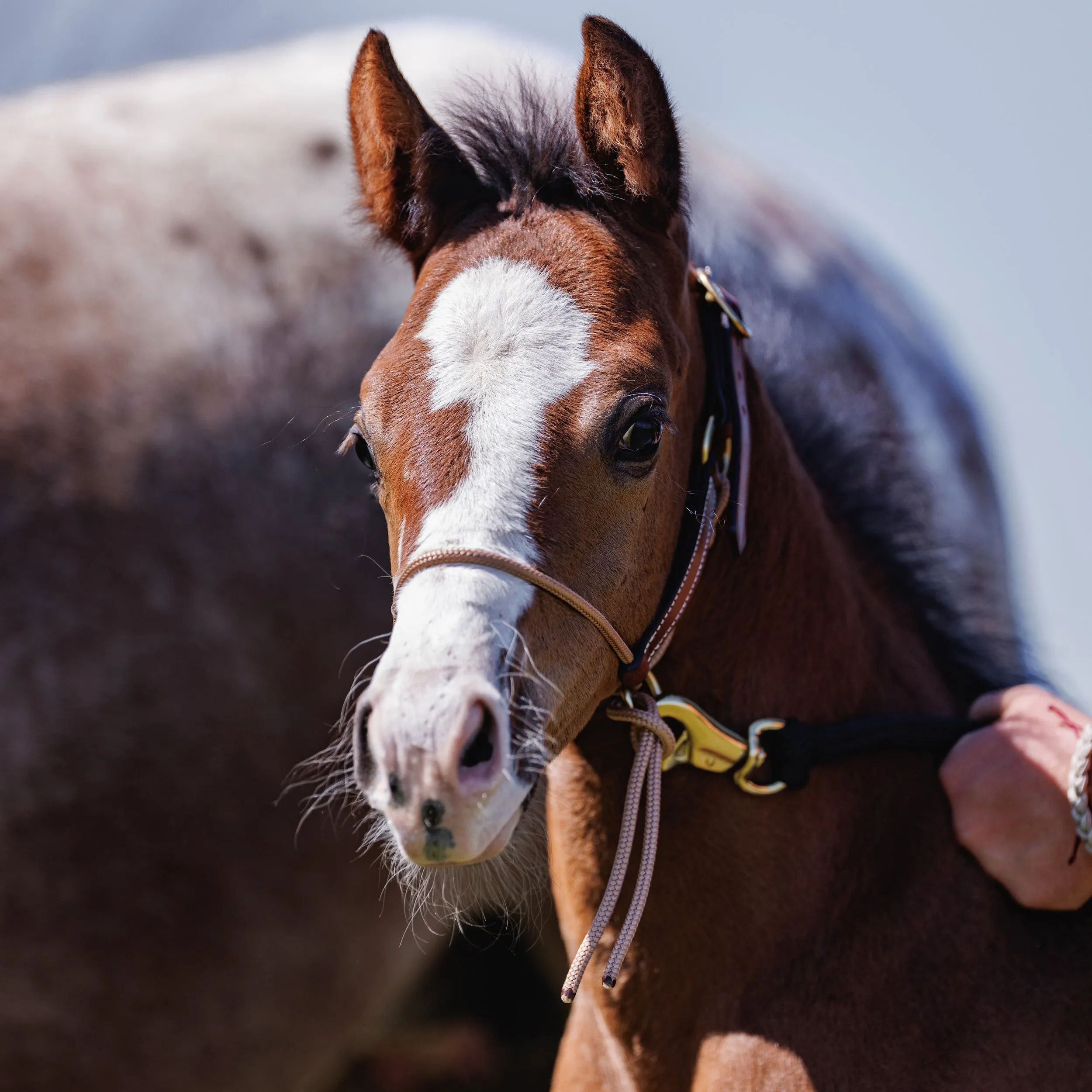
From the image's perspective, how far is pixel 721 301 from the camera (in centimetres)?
229

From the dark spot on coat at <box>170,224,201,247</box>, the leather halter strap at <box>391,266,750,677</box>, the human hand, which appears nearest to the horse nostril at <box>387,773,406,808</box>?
the leather halter strap at <box>391,266,750,677</box>

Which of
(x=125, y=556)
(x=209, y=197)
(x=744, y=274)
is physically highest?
(x=744, y=274)

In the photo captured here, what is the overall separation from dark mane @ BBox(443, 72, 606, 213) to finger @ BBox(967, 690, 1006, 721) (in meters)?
1.20

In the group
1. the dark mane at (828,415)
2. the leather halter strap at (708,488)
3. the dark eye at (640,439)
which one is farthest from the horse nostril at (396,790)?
the dark mane at (828,415)

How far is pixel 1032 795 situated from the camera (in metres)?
2.15

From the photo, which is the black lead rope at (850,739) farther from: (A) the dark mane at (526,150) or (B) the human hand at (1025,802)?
(A) the dark mane at (526,150)

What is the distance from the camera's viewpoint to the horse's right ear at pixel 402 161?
222 centimetres

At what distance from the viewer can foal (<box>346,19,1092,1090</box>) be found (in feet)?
5.67

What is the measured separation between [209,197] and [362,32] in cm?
162

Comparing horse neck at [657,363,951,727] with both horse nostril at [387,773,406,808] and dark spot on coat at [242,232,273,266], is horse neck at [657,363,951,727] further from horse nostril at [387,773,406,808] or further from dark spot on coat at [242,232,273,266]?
dark spot on coat at [242,232,273,266]

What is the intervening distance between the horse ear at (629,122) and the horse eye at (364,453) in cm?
60

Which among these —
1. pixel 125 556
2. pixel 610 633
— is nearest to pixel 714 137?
pixel 125 556

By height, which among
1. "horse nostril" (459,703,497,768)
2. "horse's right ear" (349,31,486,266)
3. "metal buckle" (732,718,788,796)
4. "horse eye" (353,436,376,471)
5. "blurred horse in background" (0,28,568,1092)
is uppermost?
"horse's right ear" (349,31,486,266)

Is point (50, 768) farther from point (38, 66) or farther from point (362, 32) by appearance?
point (38, 66)
